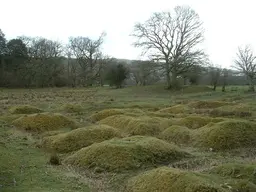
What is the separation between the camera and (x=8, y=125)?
72.2ft

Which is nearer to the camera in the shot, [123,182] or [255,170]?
[255,170]

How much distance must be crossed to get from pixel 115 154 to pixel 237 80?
233ft

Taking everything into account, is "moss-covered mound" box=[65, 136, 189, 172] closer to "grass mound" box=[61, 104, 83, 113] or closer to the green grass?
the green grass

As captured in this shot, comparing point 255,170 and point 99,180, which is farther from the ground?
point 255,170

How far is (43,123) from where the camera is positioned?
2086cm

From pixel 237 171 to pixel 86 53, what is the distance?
84.2 m

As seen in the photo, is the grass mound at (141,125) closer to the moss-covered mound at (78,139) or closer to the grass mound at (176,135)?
the grass mound at (176,135)

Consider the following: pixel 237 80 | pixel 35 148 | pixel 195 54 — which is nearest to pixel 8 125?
pixel 35 148

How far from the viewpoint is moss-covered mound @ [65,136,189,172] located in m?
11.9

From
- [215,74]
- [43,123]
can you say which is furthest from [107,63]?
[43,123]

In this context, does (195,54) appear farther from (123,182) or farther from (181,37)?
(123,182)

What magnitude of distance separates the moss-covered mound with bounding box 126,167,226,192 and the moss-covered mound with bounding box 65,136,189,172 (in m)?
1.84

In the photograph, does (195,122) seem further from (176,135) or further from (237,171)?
(237,171)

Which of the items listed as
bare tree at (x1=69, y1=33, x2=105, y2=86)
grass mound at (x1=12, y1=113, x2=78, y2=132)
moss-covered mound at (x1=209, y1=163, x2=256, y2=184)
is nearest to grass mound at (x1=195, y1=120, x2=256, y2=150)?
moss-covered mound at (x1=209, y1=163, x2=256, y2=184)
